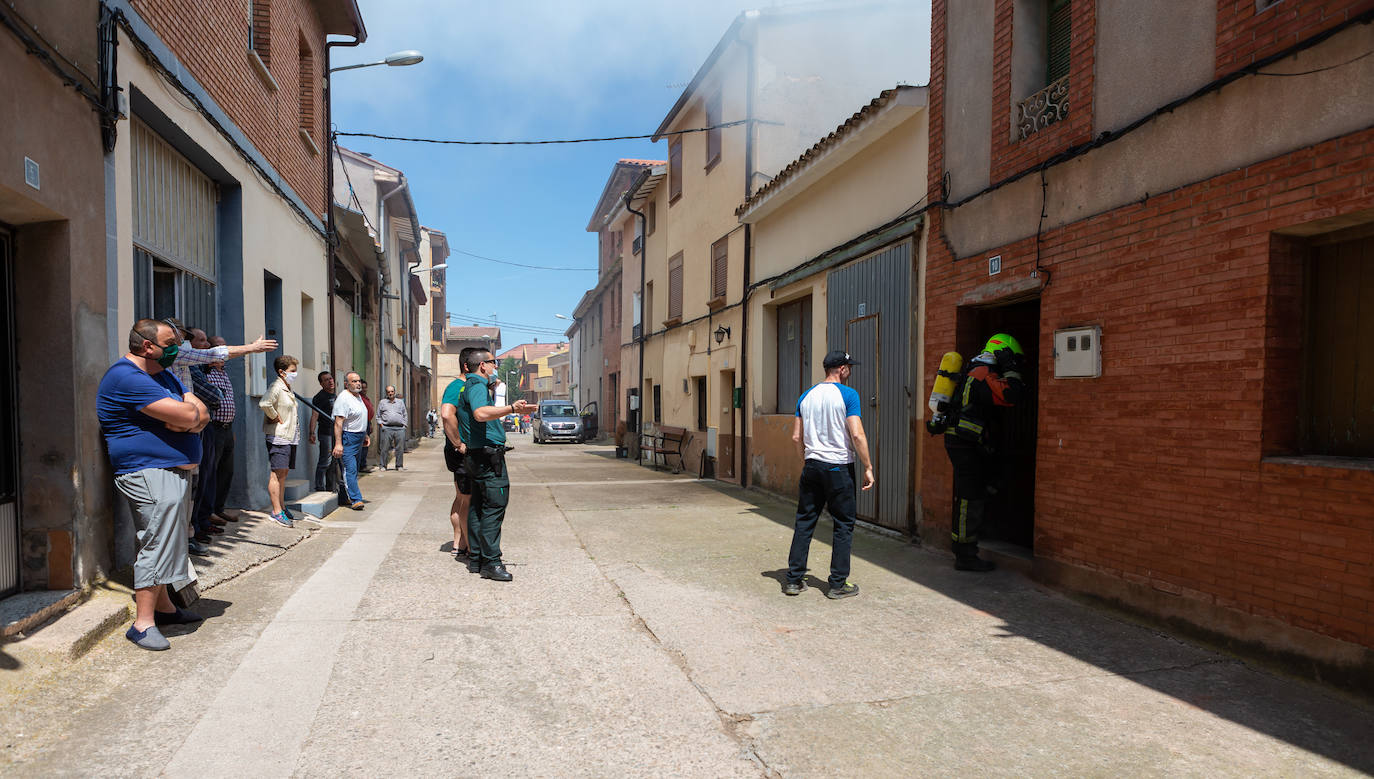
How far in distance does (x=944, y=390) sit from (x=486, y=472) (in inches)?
146

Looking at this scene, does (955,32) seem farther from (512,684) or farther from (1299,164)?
(512,684)

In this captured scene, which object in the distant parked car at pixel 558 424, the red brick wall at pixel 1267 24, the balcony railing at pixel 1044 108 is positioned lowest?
the distant parked car at pixel 558 424

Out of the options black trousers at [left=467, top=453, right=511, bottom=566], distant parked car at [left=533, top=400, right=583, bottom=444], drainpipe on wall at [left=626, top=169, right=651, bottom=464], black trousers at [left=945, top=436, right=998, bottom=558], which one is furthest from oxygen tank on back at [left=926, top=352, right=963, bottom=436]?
distant parked car at [left=533, top=400, right=583, bottom=444]

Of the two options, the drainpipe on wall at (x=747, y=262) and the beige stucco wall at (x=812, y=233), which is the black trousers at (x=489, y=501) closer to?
the beige stucco wall at (x=812, y=233)

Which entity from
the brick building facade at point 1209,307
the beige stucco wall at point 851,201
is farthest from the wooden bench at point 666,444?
the brick building facade at point 1209,307

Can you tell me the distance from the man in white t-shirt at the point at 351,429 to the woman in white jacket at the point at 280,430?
1.58 m

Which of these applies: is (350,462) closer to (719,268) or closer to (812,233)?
(812,233)

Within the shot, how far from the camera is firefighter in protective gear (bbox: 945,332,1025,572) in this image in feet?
18.6

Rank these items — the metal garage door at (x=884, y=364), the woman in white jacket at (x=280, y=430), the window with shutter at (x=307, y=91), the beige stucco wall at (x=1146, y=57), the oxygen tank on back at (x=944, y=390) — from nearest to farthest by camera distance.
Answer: the beige stucco wall at (x=1146, y=57) < the oxygen tank on back at (x=944, y=390) < the woman in white jacket at (x=280, y=430) < the metal garage door at (x=884, y=364) < the window with shutter at (x=307, y=91)

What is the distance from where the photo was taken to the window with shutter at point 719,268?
42.0ft

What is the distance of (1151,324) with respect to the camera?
14.7 ft

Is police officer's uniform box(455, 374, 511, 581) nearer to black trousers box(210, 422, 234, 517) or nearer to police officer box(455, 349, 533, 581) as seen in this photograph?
police officer box(455, 349, 533, 581)

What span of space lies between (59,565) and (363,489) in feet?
24.2

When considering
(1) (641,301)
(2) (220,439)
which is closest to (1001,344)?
(2) (220,439)
